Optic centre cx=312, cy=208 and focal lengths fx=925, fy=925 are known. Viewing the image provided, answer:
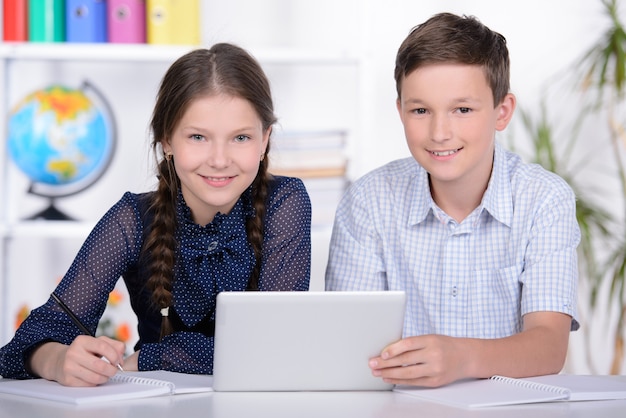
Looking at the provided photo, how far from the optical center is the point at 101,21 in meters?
2.67

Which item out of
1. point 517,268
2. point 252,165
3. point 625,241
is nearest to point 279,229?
point 252,165

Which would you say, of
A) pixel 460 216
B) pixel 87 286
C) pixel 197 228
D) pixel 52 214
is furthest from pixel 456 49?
pixel 52 214

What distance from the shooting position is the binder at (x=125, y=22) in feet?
8.67

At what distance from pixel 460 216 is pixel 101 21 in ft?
4.39

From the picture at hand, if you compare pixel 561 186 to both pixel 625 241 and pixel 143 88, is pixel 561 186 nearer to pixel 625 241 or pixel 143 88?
pixel 625 241

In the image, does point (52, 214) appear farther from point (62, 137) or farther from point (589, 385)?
point (589, 385)

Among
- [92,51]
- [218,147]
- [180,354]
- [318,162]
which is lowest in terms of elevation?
[180,354]

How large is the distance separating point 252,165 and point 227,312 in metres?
0.49

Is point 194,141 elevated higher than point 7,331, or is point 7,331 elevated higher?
point 194,141

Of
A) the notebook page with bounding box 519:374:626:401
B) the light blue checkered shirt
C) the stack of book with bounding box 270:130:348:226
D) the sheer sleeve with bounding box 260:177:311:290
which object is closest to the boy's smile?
the light blue checkered shirt

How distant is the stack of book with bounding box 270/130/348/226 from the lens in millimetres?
2703

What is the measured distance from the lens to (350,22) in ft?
10.0

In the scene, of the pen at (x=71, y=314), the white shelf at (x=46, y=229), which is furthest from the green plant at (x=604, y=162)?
the pen at (x=71, y=314)

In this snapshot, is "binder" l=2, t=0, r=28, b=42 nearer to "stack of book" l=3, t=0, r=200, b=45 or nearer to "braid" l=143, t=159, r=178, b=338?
"stack of book" l=3, t=0, r=200, b=45
